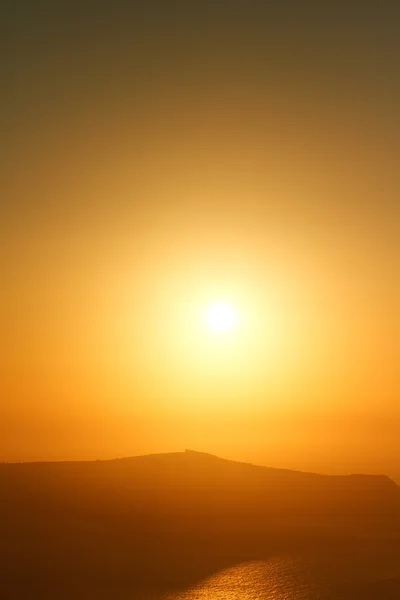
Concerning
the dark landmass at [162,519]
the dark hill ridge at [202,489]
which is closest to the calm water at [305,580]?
the dark landmass at [162,519]

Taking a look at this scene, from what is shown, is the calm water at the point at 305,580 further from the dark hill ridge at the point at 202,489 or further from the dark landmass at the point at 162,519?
the dark hill ridge at the point at 202,489

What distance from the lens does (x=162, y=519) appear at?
100125 mm

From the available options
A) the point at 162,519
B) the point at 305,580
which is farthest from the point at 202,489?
the point at 305,580

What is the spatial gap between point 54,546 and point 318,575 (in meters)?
35.6

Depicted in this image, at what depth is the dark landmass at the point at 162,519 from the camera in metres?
77.2

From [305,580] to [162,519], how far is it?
91.6ft

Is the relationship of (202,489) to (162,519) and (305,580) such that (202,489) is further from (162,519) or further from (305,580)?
(305,580)

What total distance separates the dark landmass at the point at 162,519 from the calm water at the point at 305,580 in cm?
401

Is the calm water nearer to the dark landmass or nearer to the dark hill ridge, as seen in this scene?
the dark landmass

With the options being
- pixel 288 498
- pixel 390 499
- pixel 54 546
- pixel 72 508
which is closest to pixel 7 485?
pixel 72 508

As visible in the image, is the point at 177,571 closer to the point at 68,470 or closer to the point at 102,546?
the point at 102,546

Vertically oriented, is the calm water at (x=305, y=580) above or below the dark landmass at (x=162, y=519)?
below

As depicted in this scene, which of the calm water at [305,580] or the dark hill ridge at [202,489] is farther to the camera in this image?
the dark hill ridge at [202,489]

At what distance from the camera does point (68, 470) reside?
10762 cm
